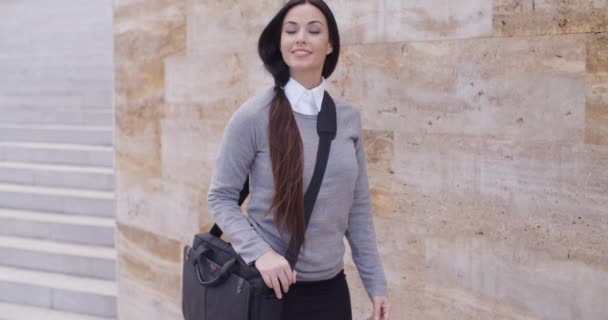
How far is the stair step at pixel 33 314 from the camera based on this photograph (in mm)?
5199

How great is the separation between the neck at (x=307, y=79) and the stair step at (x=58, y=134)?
17.3ft

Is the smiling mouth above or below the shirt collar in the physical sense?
above

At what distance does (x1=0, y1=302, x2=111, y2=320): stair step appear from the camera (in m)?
5.20

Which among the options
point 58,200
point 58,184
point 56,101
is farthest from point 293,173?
point 56,101

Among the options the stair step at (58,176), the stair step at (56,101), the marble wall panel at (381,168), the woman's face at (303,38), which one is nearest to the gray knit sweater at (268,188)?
the woman's face at (303,38)

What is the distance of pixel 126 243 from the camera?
4.86 meters

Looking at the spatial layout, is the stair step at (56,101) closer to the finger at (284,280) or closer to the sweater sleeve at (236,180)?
the sweater sleeve at (236,180)

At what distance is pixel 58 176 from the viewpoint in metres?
6.59

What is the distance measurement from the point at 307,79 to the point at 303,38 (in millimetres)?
121

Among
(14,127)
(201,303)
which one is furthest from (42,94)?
(201,303)

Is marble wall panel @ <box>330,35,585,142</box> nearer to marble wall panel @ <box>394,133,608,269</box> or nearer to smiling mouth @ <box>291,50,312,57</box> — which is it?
marble wall panel @ <box>394,133,608,269</box>

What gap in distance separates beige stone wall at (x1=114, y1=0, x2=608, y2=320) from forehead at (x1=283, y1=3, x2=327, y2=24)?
4.07 feet

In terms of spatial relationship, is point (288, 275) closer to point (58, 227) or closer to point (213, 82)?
point (213, 82)

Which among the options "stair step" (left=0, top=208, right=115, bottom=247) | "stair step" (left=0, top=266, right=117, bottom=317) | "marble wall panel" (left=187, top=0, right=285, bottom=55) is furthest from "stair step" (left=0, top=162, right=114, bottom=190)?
"marble wall panel" (left=187, top=0, right=285, bottom=55)
